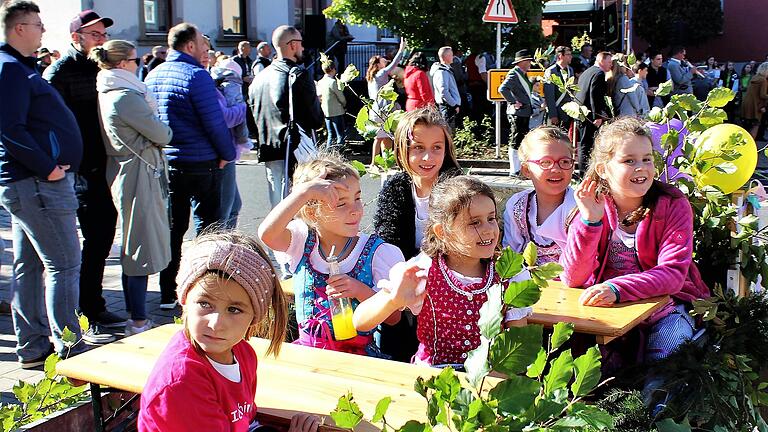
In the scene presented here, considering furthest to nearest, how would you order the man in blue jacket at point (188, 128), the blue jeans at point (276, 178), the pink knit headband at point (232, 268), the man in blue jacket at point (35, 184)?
the blue jeans at point (276, 178)
the man in blue jacket at point (188, 128)
the man in blue jacket at point (35, 184)
the pink knit headband at point (232, 268)

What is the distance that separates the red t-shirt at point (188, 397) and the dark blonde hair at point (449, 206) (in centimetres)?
103

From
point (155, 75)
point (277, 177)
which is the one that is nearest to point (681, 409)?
point (155, 75)

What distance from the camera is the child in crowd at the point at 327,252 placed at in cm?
323

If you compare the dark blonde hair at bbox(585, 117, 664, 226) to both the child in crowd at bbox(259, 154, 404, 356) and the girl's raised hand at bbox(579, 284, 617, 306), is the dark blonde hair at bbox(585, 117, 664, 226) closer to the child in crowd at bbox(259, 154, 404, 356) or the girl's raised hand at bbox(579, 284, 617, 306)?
the girl's raised hand at bbox(579, 284, 617, 306)

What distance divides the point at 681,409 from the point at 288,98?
4.43 m

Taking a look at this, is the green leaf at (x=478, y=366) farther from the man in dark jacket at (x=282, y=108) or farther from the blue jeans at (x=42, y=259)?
the man in dark jacket at (x=282, y=108)

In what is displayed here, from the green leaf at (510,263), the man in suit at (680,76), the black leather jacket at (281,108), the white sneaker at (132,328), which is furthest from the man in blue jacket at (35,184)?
the man in suit at (680,76)

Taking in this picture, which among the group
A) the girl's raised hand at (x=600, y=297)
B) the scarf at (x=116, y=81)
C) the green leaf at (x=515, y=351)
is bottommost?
the girl's raised hand at (x=600, y=297)

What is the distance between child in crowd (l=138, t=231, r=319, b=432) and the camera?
7.18ft

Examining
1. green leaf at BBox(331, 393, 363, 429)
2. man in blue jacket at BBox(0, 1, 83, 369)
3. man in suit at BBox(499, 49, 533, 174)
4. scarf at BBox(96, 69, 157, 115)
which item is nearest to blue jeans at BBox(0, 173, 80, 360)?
man in blue jacket at BBox(0, 1, 83, 369)

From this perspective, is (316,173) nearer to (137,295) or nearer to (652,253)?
(652,253)

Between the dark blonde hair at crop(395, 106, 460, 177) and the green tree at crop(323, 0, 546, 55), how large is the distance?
1308 cm

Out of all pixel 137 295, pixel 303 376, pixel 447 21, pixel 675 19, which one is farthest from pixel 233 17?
pixel 675 19

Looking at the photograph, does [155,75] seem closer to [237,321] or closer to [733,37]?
[237,321]
